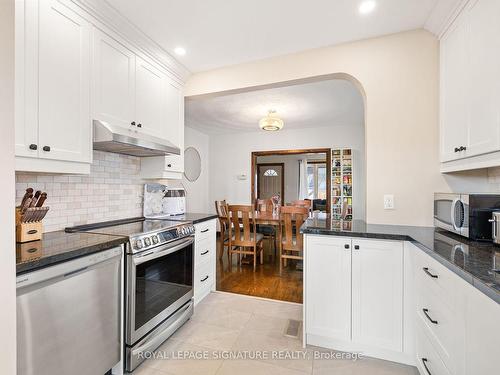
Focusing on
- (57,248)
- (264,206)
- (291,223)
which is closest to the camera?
(57,248)

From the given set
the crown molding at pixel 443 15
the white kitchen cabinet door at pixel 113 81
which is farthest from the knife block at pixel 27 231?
the crown molding at pixel 443 15

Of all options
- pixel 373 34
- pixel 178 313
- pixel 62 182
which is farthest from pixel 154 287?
pixel 373 34

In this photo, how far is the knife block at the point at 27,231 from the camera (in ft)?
4.52

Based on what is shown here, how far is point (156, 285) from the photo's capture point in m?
1.82

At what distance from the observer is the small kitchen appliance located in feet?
8.60

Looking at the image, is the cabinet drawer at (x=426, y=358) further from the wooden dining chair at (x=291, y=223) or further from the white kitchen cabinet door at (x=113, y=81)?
the white kitchen cabinet door at (x=113, y=81)

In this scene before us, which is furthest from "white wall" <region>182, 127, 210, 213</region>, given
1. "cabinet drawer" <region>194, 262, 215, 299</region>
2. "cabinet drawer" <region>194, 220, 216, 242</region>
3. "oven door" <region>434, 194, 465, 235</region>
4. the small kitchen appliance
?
"oven door" <region>434, 194, 465, 235</region>

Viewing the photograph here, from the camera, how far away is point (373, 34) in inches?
77.5

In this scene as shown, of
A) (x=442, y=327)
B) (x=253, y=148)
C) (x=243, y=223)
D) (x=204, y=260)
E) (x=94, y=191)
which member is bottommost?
(x=204, y=260)

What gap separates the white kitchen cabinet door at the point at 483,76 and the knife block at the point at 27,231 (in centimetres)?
262

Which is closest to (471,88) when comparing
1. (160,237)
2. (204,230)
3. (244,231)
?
(160,237)

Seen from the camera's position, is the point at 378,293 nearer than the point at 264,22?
Yes

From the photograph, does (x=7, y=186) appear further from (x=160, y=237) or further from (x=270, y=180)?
(x=270, y=180)

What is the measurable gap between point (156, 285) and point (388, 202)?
1944mm
